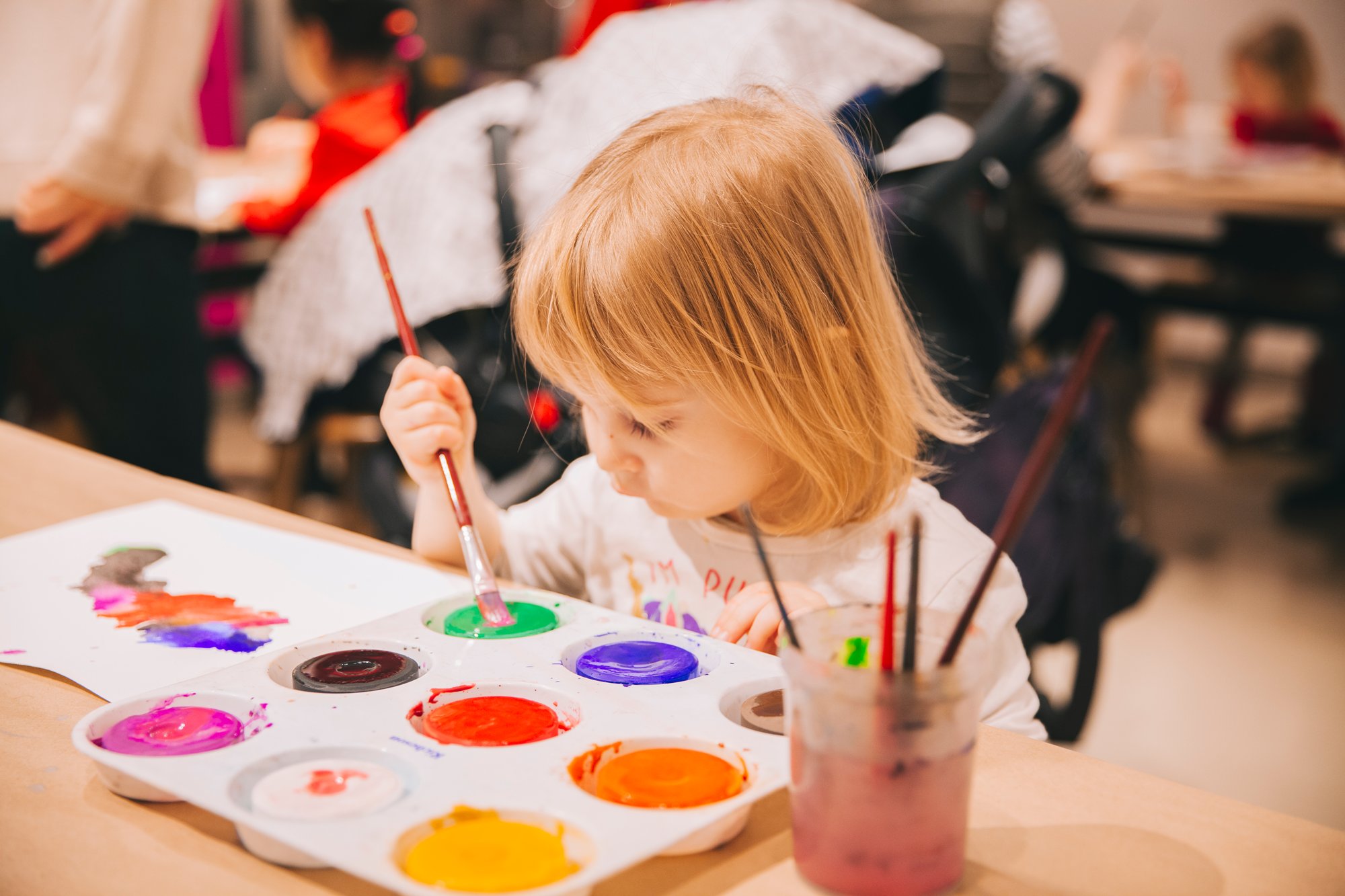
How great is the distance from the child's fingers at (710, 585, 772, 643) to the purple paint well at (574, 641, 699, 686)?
5cm

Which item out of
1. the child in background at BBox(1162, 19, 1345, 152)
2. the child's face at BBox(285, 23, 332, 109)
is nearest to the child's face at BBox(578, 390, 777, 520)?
the child's face at BBox(285, 23, 332, 109)

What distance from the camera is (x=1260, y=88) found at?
3.67 metres

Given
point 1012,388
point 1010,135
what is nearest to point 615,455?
point 1012,388

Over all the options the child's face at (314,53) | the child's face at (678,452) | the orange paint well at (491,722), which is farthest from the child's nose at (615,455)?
the child's face at (314,53)

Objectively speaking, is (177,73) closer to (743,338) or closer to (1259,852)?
(743,338)

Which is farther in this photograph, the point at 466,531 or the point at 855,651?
the point at 466,531

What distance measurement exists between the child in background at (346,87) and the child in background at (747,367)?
1.42 meters

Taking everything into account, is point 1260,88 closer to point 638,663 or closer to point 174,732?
point 638,663

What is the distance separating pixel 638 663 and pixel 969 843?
0.21m

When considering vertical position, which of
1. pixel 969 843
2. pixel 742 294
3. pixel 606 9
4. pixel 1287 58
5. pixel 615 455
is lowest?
pixel 969 843

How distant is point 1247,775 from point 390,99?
189cm

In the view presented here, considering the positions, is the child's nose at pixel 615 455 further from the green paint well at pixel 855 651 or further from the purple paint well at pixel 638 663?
the green paint well at pixel 855 651

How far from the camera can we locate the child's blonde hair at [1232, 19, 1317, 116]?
3592mm

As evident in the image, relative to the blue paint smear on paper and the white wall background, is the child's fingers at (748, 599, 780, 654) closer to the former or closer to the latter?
the blue paint smear on paper
